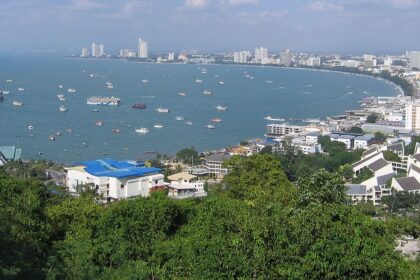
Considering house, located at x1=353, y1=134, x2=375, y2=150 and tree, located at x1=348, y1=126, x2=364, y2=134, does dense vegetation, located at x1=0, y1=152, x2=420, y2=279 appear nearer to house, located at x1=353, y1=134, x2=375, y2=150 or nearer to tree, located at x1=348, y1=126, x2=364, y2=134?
house, located at x1=353, y1=134, x2=375, y2=150

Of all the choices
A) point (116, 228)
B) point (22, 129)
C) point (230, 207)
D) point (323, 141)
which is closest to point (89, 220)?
point (116, 228)

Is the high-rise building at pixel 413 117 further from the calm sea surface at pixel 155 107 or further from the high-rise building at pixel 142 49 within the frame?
the high-rise building at pixel 142 49

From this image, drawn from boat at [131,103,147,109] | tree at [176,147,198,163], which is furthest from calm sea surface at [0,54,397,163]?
tree at [176,147,198,163]

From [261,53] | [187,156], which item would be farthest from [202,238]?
[261,53]

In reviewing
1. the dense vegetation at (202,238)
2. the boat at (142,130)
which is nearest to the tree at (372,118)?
the boat at (142,130)

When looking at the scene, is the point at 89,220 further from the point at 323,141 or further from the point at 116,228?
the point at 323,141

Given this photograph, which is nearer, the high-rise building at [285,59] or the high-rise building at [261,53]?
the high-rise building at [285,59]
